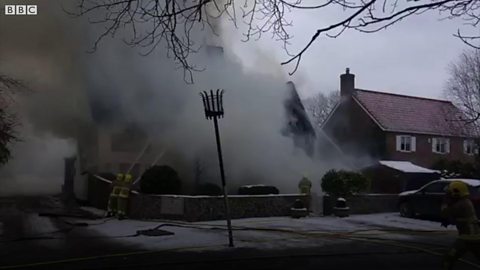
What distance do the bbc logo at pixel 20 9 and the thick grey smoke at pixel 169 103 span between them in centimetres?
134

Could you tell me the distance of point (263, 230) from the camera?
15.0 meters

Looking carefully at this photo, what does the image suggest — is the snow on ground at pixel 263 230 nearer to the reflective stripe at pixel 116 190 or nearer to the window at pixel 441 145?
the reflective stripe at pixel 116 190

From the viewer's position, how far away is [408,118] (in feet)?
130

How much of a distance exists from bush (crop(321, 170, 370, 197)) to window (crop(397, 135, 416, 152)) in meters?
18.6

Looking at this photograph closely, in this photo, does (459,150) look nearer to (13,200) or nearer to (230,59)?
(230,59)

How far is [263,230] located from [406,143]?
25137 millimetres

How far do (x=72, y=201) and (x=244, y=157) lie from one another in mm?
7495

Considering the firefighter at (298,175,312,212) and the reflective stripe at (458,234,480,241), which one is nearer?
the reflective stripe at (458,234,480,241)

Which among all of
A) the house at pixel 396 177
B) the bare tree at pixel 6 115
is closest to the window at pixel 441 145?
the house at pixel 396 177

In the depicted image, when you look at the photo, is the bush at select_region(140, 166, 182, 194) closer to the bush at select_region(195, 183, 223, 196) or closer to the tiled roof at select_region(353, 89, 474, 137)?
the bush at select_region(195, 183, 223, 196)

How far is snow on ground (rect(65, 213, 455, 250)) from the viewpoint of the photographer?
12.7m

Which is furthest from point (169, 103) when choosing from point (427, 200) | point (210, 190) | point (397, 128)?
point (397, 128)

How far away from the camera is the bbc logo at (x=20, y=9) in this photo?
18.3m

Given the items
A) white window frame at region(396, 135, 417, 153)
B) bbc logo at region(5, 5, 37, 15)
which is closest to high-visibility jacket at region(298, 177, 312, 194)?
bbc logo at region(5, 5, 37, 15)
